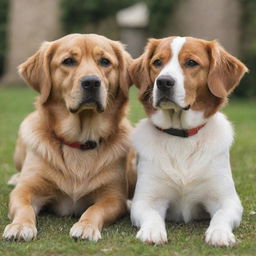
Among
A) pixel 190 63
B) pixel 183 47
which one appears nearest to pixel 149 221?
pixel 190 63

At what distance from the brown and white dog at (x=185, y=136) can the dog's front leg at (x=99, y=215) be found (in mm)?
170

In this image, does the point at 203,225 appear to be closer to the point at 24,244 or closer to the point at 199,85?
the point at 199,85

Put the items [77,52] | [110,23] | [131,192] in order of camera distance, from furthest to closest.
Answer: [110,23] < [131,192] < [77,52]

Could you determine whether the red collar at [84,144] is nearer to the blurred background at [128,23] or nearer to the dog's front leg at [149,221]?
the dog's front leg at [149,221]

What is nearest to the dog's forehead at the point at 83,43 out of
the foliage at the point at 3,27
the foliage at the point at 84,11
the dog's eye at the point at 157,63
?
the dog's eye at the point at 157,63

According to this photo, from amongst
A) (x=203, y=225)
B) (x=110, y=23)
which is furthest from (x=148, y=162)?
(x=110, y=23)

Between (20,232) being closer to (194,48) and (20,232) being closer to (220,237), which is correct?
(220,237)

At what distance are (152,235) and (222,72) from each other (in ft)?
4.83

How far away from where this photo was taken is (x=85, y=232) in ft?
13.4

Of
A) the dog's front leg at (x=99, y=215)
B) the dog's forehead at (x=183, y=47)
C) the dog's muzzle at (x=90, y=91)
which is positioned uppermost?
the dog's forehead at (x=183, y=47)

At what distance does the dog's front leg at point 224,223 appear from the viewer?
392 centimetres

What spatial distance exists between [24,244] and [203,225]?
55.9 inches

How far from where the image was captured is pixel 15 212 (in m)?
4.42

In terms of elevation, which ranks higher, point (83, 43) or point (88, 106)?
point (83, 43)
